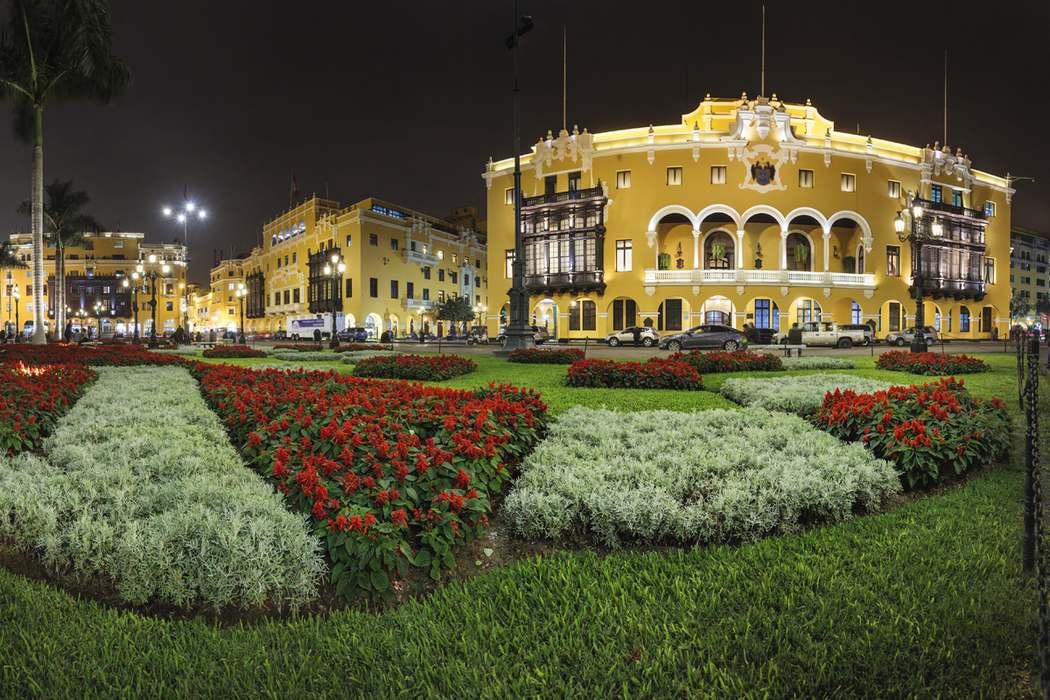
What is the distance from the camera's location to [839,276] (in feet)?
135

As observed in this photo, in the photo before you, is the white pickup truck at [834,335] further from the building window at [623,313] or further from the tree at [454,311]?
the tree at [454,311]

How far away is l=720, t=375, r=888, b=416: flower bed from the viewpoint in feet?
25.1

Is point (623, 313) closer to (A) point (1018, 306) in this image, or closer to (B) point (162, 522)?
(B) point (162, 522)

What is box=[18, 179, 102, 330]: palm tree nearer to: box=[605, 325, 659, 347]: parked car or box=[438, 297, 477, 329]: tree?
box=[438, 297, 477, 329]: tree

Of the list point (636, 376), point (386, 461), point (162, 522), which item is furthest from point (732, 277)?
point (162, 522)

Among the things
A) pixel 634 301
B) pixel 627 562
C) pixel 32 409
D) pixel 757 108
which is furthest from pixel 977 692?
pixel 757 108

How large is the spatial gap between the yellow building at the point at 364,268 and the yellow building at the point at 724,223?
16886 mm

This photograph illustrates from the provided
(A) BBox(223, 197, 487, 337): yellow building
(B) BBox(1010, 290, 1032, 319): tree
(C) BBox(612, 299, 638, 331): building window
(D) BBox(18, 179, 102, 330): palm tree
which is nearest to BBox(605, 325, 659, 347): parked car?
(C) BBox(612, 299, 638, 331): building window

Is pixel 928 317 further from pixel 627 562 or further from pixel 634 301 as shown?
pixel 627 562

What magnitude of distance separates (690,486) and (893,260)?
165 feet

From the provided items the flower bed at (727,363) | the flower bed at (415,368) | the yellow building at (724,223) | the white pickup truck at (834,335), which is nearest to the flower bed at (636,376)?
the flower bed at (727,363)

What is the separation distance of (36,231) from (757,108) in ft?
142

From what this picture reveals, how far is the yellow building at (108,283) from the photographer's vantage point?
90.4 m

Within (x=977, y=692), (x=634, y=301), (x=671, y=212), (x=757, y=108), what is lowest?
(x=977, y=692)
